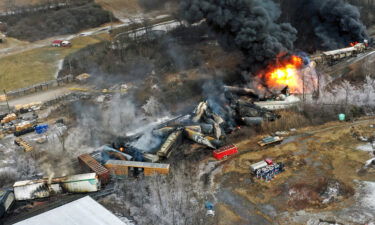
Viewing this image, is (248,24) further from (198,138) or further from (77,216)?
(77,216)

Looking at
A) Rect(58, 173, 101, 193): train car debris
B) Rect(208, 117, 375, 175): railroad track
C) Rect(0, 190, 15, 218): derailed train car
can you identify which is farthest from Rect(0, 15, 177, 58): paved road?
Rect(0, 190, 15, 218): derailed train car

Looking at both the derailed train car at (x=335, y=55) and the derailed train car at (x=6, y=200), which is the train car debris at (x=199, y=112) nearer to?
the derailed train car at (x=6, y=200)

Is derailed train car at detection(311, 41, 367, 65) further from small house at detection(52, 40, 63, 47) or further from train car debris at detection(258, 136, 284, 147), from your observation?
small house at detection(52, 40, 63, 47)

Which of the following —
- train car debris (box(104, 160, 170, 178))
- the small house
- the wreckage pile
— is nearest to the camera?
train car debris (box(104, 160, 170, 178))

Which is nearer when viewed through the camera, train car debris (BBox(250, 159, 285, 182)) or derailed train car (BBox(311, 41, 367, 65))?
train car debris (BBox(250, 159, 285, 182))

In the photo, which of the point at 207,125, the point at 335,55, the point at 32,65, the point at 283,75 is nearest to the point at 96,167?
the point at 207,125
